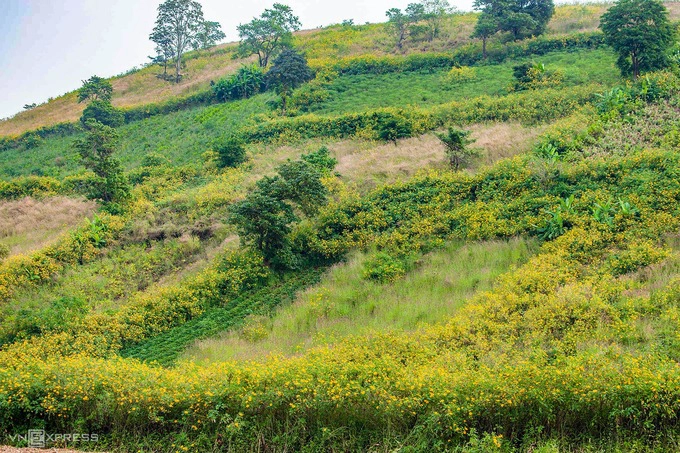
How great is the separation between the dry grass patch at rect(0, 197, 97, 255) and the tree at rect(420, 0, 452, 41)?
84.5 feet

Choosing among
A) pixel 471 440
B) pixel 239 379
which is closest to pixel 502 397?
pixel 471 440

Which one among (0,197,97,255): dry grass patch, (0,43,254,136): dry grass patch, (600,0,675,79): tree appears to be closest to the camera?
(0,197,97,255): dry grass patch

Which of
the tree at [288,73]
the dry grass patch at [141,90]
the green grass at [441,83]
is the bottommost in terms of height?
the green grass at [441,83]

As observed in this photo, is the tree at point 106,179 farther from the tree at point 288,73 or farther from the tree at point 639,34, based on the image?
the tree at point 639,34

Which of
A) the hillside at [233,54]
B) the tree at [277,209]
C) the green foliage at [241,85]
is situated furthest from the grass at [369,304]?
the hillside at [233,54]

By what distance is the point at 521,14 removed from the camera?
33.0m

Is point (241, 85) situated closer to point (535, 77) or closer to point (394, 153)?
point (394, 153)

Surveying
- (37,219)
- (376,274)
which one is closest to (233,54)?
(37,219)

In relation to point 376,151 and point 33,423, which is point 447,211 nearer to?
point 376,151

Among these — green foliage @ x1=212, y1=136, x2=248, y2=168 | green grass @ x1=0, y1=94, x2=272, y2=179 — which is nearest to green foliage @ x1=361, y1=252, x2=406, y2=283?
green foliage @ x1=212, y1=136, x2=248, y2=168

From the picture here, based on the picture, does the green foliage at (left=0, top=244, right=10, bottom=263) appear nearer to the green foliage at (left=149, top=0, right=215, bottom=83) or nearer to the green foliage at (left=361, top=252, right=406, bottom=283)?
the green foliage at (left=361, top=252, right=406, bottom=283)

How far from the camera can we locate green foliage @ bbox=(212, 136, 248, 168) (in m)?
25.6

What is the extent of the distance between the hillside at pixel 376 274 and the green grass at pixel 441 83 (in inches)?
7.7

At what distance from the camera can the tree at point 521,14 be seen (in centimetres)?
3309
